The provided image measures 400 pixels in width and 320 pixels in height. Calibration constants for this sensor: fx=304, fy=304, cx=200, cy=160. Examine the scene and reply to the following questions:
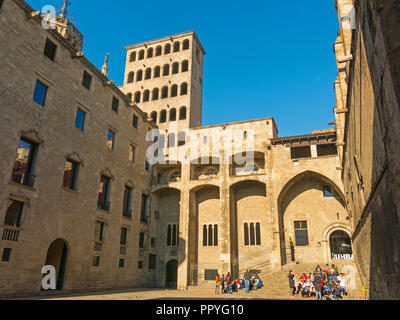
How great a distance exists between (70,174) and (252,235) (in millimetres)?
15930

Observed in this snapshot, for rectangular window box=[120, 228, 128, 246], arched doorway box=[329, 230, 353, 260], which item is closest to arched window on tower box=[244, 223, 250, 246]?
arched doorway box=[329, 230, 353, 260]

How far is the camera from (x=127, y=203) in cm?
2538

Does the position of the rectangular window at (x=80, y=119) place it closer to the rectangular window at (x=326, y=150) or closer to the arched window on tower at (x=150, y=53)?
the rectangular window at (x=326, y=150)

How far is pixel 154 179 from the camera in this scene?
2955 centimetres

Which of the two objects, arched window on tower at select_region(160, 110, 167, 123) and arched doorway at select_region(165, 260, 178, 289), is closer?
arched doorway at select_region(165, 260, 178, 289)

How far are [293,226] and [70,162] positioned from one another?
60.0 feet

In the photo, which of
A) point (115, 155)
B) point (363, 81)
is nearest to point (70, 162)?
point (115, 155)

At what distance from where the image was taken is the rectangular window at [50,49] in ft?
59.7

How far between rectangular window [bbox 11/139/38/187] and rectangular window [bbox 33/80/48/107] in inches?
98.3

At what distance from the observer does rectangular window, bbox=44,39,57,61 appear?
18188 mm

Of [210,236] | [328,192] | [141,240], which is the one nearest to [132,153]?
[141,240]

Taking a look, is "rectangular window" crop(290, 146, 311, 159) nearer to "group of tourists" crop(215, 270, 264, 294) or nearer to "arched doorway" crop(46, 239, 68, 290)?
"group of tourists" crop(215, 270, 264, 294)

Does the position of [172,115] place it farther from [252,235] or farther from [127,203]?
[252,235]
